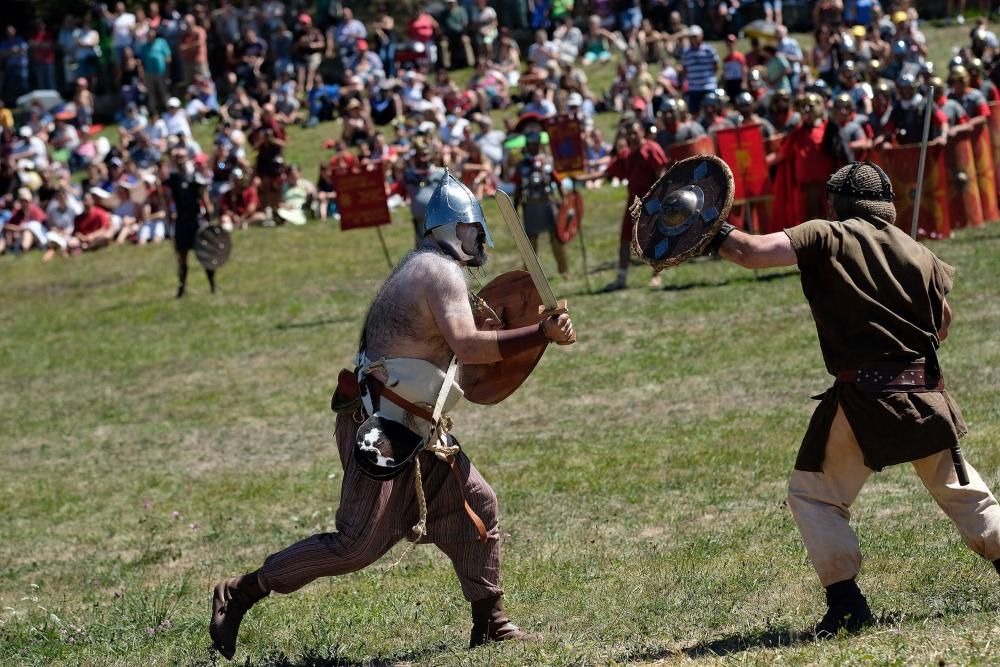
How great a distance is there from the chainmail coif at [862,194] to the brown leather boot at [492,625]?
1.91m

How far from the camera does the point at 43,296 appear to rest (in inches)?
805

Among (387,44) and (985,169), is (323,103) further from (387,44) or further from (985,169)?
(985,169)

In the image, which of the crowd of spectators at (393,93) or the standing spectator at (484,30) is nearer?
the crowd of spectators at (393,93)

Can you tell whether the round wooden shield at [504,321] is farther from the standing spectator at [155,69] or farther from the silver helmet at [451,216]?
the standing spectator at [155,69]

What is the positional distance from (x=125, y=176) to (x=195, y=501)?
49.1 feet

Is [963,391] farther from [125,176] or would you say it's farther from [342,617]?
[125,176]

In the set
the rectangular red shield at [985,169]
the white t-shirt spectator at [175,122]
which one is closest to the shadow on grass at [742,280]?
the rectangular red shield at [985,169]

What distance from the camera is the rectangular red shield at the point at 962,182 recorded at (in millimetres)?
14617

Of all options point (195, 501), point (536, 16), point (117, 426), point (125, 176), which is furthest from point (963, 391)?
point (536, 16)

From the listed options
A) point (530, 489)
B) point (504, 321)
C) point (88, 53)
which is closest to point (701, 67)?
point (530, 489)

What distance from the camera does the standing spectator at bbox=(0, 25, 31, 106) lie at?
3131 cm

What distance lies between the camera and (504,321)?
5.67 metres

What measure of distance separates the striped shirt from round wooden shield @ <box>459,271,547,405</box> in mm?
15544

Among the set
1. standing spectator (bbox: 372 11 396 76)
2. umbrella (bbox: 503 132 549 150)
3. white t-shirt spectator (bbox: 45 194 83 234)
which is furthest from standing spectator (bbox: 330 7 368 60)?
umbrella (bbox: 503 132 549 150)
